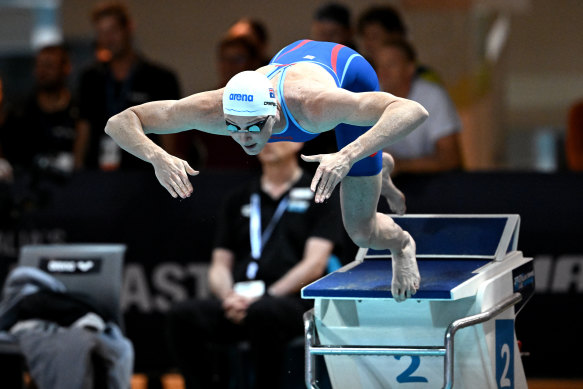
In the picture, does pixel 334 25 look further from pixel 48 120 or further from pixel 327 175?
pixel 327 175

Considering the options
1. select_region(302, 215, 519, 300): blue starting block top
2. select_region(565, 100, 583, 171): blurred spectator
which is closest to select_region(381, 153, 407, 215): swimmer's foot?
select_region(302, 215, 519, 300): blue starting block top

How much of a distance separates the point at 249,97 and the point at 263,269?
88.3 inches

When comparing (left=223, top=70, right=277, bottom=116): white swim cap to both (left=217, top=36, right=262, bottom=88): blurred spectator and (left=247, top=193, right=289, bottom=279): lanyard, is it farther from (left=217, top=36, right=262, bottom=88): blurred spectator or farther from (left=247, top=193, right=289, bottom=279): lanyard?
(left=217, top=36, right=262, bottom=88): blurred spectator

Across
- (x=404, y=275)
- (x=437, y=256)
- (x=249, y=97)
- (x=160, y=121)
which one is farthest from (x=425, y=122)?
(x=249, y=97)

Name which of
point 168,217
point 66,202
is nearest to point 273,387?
point 168,217

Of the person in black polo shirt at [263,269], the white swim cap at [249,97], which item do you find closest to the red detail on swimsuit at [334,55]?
the white swim cap at [249,97]

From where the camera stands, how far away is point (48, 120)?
302 inches

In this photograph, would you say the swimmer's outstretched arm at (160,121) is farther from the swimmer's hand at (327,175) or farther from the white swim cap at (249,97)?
the swimmer's hand at (327,175)

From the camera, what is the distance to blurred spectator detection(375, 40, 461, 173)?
20.5 feet

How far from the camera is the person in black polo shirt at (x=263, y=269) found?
5617mm

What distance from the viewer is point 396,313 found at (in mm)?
4320

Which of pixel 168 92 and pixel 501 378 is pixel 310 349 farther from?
pixel 168 92

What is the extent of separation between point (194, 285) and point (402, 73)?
205cm

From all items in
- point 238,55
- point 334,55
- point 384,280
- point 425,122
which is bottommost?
point 384,280
